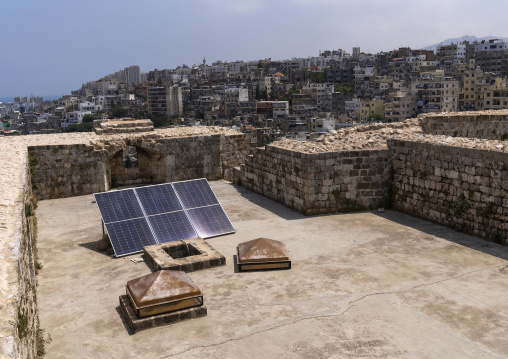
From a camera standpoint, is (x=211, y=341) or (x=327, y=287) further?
(x=327, y=287)

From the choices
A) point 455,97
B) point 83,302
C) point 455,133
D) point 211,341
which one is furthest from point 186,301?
point 455,97

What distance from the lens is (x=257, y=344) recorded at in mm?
5754

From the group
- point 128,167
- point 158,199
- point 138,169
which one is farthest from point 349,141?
point 128,167

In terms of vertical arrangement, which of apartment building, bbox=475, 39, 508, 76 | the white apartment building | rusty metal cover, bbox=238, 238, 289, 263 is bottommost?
the white apartment building

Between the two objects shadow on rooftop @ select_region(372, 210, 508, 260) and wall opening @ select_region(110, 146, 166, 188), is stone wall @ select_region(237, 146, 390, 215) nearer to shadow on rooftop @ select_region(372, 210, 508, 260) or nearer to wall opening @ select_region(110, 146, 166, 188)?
shadow on rooftop @ select_region(372, 210, 508, 260)

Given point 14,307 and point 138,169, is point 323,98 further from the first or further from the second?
point 14,307

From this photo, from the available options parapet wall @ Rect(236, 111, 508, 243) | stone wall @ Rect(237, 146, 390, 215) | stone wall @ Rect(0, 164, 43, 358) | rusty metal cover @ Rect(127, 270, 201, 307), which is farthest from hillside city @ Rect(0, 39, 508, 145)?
stone wall @ Rect(0, 164, 43, 358)

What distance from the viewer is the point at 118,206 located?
9492 mm

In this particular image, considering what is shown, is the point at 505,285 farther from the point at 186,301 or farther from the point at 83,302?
the point at 83,302

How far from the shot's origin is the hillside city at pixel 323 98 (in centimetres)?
10231

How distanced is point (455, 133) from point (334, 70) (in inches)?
6231

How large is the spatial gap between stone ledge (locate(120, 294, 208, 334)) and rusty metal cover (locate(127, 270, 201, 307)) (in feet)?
0.61

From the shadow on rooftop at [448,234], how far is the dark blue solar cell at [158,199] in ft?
15.5

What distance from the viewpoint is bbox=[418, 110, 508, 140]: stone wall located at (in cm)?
1402
